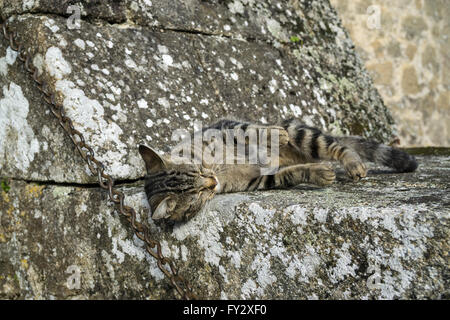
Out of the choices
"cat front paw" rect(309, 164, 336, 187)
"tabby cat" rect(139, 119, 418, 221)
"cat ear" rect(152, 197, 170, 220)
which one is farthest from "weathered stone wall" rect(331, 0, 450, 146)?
A: "cat ear" rect(152, 197, 170, 220)

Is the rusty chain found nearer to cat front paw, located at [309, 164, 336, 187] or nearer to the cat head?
the cat head

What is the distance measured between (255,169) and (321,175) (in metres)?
0.46

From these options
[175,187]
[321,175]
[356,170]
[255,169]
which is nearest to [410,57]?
[356,170]

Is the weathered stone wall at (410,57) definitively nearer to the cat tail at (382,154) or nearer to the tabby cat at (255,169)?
the cat tail at (382,154)

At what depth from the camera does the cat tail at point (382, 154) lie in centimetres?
256

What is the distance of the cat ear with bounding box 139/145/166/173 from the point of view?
7.11 feet

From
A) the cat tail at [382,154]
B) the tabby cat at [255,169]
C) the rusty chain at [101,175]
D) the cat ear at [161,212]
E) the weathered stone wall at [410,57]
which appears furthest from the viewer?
the weathered stone wall at [410,57]

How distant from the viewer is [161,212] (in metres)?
1.95

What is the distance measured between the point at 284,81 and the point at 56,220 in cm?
179

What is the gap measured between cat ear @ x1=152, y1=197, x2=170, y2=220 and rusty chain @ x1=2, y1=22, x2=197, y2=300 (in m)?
0.08

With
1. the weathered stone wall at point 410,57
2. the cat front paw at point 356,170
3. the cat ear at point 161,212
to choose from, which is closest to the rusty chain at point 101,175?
the cat ear at point 161,212

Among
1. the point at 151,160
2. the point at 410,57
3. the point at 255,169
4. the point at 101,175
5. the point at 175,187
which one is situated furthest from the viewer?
the point at 410,57

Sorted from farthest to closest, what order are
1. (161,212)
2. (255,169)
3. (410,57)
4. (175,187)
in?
(410,57)
(255,169)
(175,187)
(161,212)

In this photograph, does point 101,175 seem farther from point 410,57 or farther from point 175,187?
point 410,57
